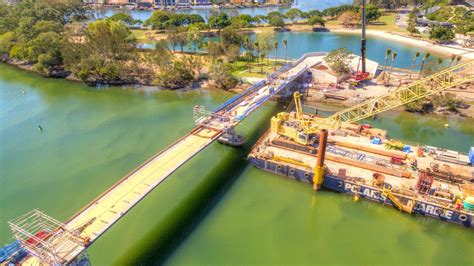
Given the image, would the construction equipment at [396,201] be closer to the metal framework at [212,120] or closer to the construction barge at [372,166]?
the construction barge at [372,166]

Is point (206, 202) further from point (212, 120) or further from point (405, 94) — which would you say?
point (405, 94)

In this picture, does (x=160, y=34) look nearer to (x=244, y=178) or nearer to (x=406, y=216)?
(x=244, y=178)

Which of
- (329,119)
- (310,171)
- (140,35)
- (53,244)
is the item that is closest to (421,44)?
(329,119)

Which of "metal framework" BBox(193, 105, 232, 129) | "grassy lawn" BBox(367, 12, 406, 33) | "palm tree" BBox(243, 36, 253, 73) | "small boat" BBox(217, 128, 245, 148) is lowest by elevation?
"small boat" BBox(217, 128, 245, 148)

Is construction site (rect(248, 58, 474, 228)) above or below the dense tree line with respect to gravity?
below

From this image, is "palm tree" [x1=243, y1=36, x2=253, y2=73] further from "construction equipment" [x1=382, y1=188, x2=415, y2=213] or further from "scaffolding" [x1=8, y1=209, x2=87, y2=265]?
"scaffolding" [x1=8, y1=209, x2=87, y2=265]

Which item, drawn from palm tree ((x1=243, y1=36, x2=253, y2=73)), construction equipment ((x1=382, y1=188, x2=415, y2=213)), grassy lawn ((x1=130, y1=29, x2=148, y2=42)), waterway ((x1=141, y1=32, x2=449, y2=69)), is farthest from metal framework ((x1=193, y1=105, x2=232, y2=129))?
grassy lawn ((x1=130, y1=29, x2=148, y2=42))
